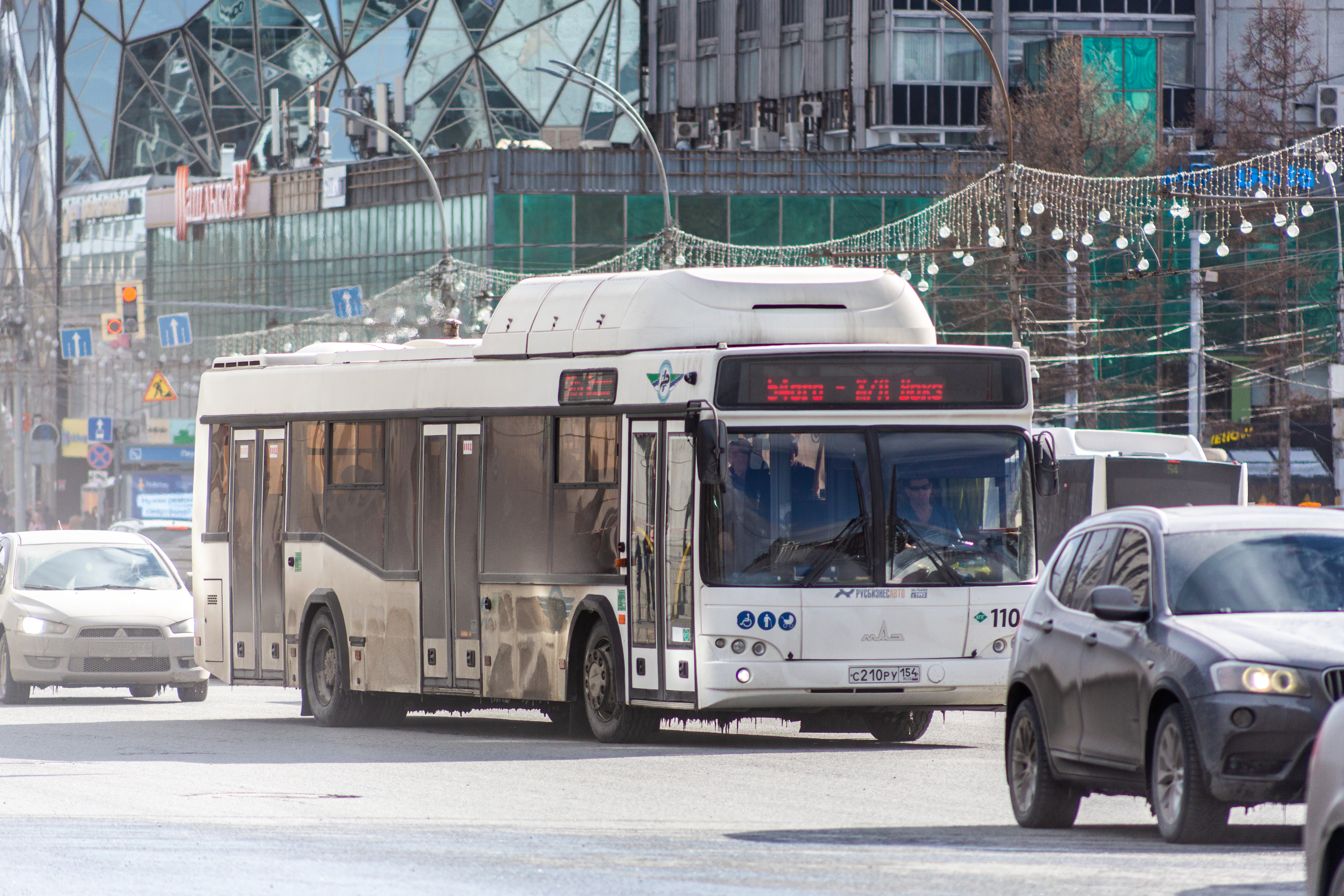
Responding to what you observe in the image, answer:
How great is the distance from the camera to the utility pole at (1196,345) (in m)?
55.3

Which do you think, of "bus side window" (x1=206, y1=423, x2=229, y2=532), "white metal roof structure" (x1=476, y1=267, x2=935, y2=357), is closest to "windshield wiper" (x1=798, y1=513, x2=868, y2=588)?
"white metal roof structure" (x1=476, y1=267, x2=935, y2=357)

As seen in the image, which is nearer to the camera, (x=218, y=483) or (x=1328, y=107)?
(x=218, y=483)

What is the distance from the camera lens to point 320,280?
9019 cm

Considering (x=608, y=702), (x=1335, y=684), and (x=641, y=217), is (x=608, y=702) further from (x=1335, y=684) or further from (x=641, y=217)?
(x=641, y=217)

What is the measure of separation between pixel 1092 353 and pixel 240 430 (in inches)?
1680

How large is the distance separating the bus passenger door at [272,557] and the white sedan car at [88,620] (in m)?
2.16

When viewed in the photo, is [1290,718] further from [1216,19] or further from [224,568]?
[1216,19]

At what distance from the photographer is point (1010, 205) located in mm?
35281

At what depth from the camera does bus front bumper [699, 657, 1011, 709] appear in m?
15.5

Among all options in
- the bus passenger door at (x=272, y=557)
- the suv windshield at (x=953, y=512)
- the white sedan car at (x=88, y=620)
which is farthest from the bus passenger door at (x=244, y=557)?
the suv windshield at (x=953, y=512)

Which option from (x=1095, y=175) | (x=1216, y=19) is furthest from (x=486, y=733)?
(x=1216, y=19)

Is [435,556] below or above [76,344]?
below

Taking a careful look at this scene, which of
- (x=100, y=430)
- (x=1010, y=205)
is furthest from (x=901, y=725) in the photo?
(x=100, y=430)

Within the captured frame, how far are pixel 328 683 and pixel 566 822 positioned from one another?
825cm
